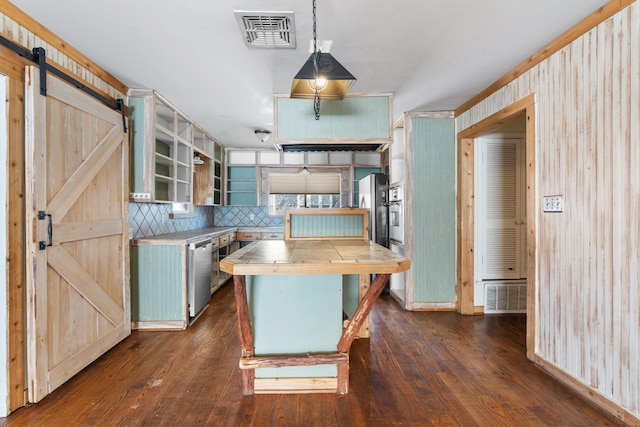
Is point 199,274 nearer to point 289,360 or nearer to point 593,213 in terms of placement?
point 289,360

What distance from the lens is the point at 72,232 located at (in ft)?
6.97

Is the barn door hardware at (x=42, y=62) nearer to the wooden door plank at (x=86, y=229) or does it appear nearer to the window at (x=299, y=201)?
→ the wooden door plank at (x=86, y=229)

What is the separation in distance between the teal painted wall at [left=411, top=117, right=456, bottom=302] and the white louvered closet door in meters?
0.33

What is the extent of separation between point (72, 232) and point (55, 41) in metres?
1.31

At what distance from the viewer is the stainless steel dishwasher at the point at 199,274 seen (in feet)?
10.1

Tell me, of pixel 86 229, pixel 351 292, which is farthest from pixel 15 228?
pixel 351 292

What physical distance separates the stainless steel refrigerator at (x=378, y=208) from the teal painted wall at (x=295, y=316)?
7.51ft

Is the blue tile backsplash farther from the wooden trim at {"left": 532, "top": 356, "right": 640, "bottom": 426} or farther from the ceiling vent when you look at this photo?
the wooden trim at {"left": 532, "top": 356, "right": 640, "bottom": 426}

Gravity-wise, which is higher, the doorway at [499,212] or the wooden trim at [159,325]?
the doorway at [499,212]

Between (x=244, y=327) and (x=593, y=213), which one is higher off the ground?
(x=593, y=213)

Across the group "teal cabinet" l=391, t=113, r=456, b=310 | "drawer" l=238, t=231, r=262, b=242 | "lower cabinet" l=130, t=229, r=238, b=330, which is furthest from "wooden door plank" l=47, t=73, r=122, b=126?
"teal cabinet" l=391, t=113, r=456, b=310

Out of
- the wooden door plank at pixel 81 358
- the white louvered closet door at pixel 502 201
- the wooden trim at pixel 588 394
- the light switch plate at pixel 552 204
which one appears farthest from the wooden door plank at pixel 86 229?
the white louvered closet door at pixel 502 201

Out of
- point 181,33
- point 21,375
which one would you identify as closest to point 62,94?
point 181,33

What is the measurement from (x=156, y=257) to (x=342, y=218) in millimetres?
1874
